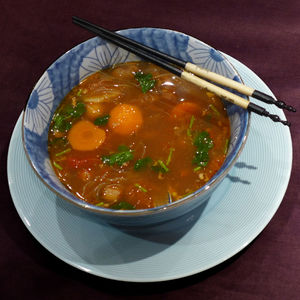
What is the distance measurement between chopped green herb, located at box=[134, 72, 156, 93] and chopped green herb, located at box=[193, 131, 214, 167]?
0.40 meters

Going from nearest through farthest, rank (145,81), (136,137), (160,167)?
(160,167) → (136,137) → (145,81)

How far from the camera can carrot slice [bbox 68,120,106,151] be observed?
6.12 feet

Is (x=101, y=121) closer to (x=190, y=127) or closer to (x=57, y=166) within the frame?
(x=57, y=166)

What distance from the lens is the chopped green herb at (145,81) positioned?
79.3 inches

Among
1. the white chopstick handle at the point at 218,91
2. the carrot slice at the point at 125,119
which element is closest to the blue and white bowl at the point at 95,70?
the white chopstick handle at the point at 218,91

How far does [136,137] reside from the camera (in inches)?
73.9

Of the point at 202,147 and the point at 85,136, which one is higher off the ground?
the point at 202,147

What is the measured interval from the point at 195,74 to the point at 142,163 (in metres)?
0.47

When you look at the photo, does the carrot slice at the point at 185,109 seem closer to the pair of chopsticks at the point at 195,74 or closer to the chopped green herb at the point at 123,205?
the pair of chopsticks at the point at 195,74

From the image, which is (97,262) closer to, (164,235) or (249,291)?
(164,235)

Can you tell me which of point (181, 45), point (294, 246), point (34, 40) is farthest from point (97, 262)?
point (34, 40)

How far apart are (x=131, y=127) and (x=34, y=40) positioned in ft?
4.10

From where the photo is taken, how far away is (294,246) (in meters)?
1.81

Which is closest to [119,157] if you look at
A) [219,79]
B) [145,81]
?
[145,81]
